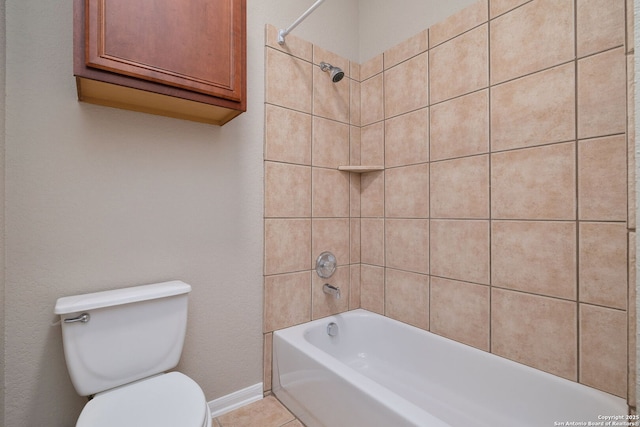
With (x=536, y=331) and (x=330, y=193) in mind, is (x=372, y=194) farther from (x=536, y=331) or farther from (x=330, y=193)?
(x=536, y=331)

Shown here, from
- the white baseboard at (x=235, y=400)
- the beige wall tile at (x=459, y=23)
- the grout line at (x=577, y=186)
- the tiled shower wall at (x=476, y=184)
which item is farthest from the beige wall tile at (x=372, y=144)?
the white baseboard at (x=235, y=400)

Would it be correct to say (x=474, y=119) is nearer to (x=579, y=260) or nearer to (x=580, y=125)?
(x=580, y=125)

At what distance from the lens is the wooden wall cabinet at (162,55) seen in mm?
973

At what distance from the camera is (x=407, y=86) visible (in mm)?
1795

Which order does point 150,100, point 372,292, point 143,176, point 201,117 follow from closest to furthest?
1. point 150,100
2. point 143,176
3. point 201,117
4. point 372,292

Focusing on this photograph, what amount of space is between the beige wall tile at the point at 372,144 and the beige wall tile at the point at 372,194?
0.30 feet

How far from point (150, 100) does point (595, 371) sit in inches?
80.6

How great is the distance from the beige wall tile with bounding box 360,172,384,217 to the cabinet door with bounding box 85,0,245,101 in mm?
1040

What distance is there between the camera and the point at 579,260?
1.17 m

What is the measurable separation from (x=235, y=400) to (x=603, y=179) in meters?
1.94

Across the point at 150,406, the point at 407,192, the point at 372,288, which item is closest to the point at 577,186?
the point at 407,192

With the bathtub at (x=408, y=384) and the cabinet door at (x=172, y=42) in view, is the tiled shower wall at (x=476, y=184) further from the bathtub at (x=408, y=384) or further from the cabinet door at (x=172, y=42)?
the cabinet door at (x=172, y=42)

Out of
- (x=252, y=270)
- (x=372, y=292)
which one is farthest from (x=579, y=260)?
(x=252, y=270)

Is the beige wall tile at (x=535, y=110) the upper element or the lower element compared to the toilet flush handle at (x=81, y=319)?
upper
